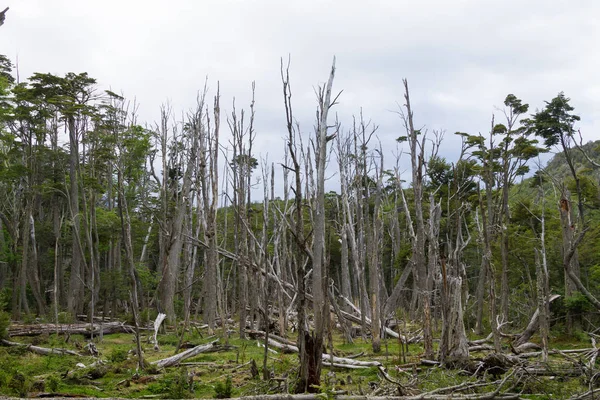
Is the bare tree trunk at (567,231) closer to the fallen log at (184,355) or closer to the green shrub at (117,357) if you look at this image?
the fallen log at (184,355)

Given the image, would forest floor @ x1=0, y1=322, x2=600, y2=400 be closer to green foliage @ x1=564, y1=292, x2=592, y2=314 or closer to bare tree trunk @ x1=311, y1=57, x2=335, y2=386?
bare tree trunk @ x1=311, y1=57, x2=335, y2=386

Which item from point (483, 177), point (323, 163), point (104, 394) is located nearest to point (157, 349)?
point (104, 394)

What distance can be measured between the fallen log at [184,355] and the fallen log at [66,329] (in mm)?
4622

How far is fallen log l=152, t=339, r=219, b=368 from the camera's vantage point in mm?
10148

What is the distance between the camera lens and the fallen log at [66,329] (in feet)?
50.7

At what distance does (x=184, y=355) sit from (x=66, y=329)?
21.6 feet

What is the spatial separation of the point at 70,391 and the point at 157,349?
5530mm

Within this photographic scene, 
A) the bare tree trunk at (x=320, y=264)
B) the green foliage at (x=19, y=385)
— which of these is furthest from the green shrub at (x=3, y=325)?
the bare tree trunk at (x=320, y=264)

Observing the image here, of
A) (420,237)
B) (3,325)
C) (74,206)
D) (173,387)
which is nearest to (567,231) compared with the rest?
(420,237)

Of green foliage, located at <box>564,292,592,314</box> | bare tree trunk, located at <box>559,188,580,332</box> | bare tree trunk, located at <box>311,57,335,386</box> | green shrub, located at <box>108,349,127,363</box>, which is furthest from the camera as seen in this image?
green foliage, located at <box>564,292,592,314</box>

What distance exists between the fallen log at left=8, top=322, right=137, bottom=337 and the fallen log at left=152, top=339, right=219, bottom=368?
4.62 meters

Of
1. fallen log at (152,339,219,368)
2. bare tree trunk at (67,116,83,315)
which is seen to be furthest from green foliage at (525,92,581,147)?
bare tree trunk at (67,116,83,315)

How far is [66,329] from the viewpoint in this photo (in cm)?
1547

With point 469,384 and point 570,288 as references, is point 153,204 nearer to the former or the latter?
point 570,288
